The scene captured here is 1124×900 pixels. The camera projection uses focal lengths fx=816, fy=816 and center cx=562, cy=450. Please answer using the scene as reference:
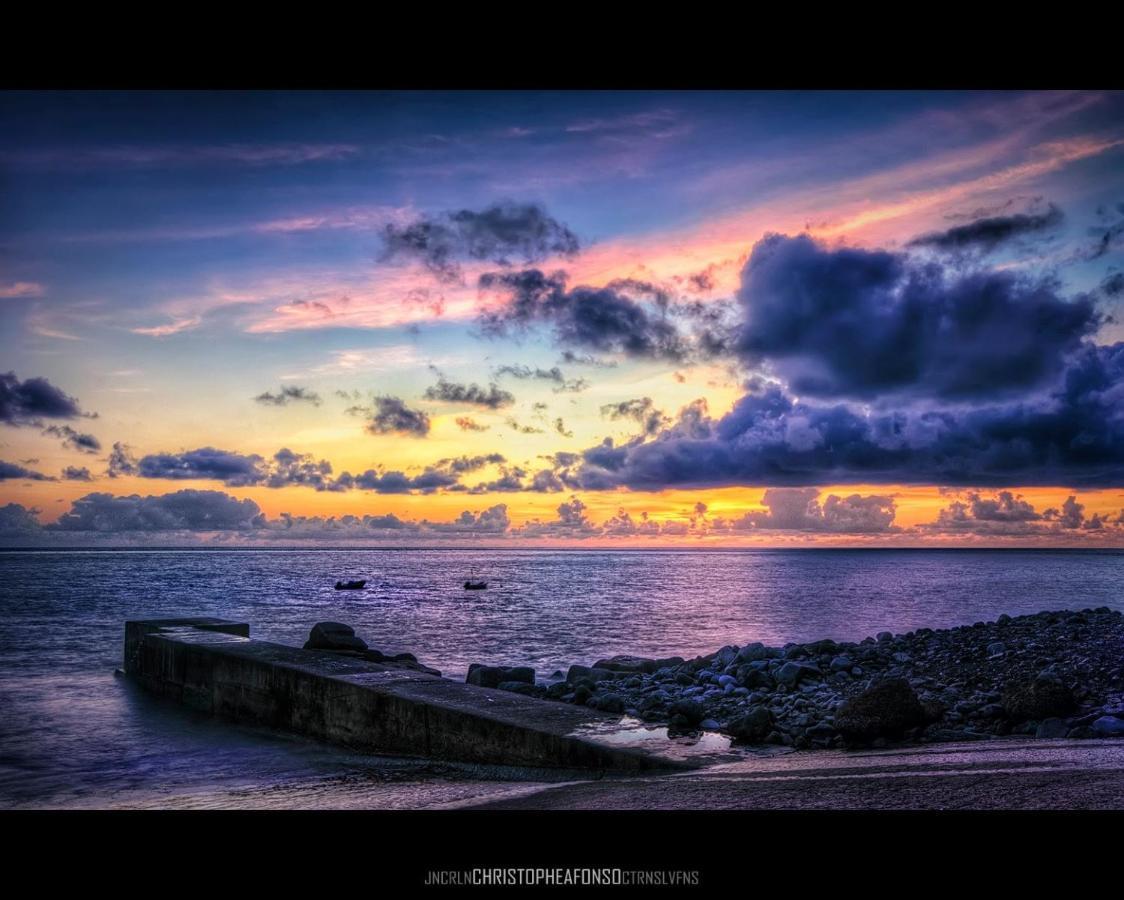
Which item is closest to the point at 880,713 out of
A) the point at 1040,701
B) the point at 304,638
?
the point at 1040,701

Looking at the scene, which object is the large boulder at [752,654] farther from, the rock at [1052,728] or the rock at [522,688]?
the rock at [1052,728]

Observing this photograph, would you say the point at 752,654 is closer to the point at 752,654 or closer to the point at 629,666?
the point at 752,654

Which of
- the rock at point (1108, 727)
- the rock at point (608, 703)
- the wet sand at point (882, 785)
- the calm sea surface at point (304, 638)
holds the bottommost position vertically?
the calm sea surface at point (304, 638)

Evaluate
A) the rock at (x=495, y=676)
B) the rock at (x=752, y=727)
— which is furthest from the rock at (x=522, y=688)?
the rock at (x=752, y=727)

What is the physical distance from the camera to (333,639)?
14953 millimetres

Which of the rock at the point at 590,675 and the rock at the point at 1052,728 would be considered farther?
the rock at the point at 590,675

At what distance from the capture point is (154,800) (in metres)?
7.82

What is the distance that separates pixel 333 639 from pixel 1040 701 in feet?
36.8

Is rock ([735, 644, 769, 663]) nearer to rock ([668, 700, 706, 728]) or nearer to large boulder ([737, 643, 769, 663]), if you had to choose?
large boulder ([737, 643, 769, 663])

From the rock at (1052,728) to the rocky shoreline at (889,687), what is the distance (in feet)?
0.03

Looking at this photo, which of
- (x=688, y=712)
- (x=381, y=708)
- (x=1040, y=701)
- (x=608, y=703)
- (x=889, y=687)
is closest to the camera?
(x=889, y=687)

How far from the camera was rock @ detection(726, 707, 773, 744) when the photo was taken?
327 inches

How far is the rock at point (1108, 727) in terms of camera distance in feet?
26.3

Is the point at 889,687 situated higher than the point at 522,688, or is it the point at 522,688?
the point at 889,687
